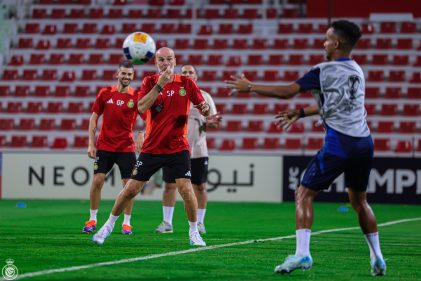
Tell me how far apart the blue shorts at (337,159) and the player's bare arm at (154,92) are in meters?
2.29

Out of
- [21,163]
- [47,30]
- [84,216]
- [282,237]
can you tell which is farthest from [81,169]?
[282,237]

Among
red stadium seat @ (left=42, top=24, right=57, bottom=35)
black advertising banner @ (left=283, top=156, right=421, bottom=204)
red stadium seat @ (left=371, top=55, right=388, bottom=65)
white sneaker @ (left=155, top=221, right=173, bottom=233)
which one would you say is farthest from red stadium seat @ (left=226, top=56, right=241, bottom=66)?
white sneaker @ (left=155, top=221, right=173, bottom=233)

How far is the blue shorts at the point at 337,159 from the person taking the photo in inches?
303

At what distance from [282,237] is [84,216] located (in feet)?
17.4

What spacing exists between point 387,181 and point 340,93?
14313 millimetres

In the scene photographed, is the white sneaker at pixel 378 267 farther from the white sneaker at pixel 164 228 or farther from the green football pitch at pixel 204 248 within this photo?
the white sneaker at pixel 164 228

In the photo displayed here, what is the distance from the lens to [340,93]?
7672 mm

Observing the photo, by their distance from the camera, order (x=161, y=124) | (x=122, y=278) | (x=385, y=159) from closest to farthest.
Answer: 1. (x=122, y=278)
2. (x=161, y=124)
3. (x=385, y=159)

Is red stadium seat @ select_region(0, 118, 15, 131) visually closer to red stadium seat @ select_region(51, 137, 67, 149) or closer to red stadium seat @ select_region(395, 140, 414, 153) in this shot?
red stadium seat @ select_region(51, 137, 67, 149)

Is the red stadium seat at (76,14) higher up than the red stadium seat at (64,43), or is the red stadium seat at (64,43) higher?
the red stadium seat at (76,14)

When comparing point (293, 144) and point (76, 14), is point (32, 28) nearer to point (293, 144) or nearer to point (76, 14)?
point (76, 14)

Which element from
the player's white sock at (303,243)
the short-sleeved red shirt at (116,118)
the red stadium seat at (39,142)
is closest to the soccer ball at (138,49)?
the short-sleeved red shirt at (116,118)

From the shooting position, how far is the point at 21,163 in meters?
22.5

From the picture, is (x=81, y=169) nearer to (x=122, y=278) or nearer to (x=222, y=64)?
(x=222, y=64)
